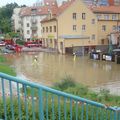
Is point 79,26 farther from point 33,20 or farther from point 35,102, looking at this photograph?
point 35,102

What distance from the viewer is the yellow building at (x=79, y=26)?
54562mm

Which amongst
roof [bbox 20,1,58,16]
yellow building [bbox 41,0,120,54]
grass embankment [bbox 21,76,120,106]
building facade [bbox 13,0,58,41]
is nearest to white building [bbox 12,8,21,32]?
building facade [bbox 13,0,58,41]

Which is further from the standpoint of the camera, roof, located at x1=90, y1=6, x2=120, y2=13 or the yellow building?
roof, located at x1=90, y1=6, x2=120, y2=13

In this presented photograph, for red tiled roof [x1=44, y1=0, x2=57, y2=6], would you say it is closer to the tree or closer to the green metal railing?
the tree

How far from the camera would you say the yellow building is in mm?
54562

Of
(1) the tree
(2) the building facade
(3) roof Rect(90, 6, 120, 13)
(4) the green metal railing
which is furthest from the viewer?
(1) the tree

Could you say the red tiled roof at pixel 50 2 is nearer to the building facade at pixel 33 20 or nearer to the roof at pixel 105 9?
the building facade at pixel 33 20

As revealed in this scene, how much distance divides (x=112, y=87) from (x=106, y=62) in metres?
18.1

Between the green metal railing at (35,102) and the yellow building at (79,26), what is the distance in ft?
151

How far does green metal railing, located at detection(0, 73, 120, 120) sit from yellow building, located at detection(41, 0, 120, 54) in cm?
4605

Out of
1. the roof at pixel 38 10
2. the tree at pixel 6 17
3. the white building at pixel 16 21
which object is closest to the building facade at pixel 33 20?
the roof at pixel 38 10

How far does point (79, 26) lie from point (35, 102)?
51.4m

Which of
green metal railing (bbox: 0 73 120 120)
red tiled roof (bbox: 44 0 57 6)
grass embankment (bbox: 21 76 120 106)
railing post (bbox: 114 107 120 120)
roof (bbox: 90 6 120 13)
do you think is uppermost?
red tiled roof (bbox: 44 0 57 6)

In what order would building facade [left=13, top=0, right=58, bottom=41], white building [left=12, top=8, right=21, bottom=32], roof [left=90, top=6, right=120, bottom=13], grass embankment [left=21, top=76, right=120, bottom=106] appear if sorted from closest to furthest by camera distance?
1. grass embankment [left=21, top=76, right=120, bottom=106]
2. roof [left=90, top=6, right=120, bottom=13]
3. building facade [left=13, top=0, right=58, bottom=41]
4. white building [left=12, top=8, right=21, bottom=32]
